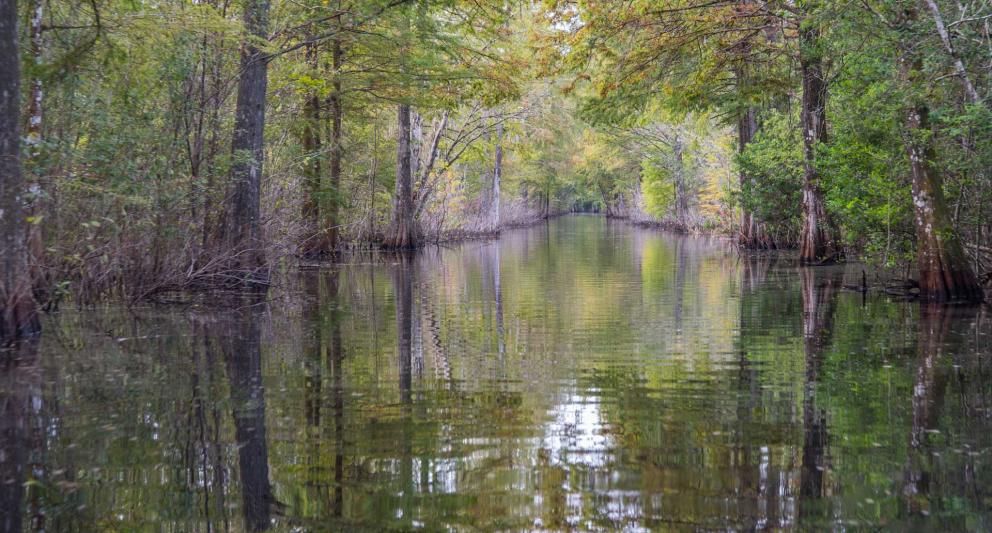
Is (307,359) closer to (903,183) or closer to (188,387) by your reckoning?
(188,387)

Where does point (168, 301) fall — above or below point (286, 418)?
above

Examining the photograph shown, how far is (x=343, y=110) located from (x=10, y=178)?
43.2 feet

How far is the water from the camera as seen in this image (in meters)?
3.58

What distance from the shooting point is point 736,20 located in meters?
14.3

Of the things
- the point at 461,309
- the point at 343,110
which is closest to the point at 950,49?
the point at 461,309

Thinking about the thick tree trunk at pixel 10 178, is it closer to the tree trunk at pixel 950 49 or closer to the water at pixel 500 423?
the water at pixel 500 423

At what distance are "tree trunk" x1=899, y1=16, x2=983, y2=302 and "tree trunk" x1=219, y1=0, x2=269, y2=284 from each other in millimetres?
8914

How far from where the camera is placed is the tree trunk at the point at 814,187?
661 inches

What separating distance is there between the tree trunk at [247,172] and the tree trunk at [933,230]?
891 centimetres

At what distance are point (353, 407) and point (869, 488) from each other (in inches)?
121

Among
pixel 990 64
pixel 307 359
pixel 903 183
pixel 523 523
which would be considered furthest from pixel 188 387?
pixel 903 183

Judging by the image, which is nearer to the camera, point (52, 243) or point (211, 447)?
point (211, 447)

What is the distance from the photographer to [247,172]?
12.1 m

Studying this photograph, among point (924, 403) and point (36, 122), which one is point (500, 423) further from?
point (36, 122)
